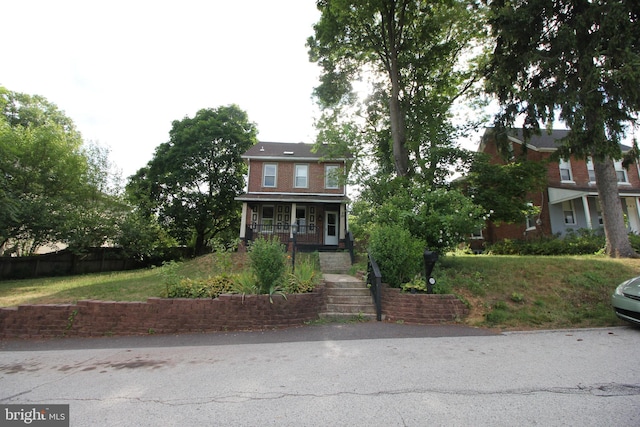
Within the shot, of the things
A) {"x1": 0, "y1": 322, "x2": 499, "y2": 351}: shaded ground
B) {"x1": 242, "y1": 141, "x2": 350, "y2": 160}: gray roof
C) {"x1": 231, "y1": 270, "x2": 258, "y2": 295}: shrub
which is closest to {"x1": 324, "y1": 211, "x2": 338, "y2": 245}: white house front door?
{"x1": 242, "y1": 141, "x2": 350, "y2": 160}: gray roof

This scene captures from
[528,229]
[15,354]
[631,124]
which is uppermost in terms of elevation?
[631,124]

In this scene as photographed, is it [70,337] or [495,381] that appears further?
[70,337]

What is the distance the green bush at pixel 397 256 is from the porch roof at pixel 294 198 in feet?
31.9

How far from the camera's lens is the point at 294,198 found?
1795 centimetres

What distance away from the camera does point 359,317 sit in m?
6.77

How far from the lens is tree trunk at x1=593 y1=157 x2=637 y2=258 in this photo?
34.4 ft

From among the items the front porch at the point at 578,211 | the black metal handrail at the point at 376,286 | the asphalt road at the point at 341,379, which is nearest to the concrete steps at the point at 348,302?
the black metal handrail at the point at 376,286

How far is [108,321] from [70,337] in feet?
2.52

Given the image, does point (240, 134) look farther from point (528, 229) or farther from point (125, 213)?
point (528, 229)

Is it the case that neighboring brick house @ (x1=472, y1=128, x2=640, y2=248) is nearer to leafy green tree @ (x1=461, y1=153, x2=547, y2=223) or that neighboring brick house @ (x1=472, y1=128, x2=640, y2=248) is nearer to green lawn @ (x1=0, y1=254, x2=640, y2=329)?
leafy green tree @ (x1=461, y1=153, x2=547, y2=223)

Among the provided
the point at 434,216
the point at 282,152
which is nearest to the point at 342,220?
the point at 282,152

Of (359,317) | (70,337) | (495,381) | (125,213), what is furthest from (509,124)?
(125,213)

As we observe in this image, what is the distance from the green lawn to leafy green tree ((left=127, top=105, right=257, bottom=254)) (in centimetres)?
1295

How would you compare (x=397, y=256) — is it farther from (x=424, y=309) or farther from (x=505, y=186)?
(x=505, y=186)
